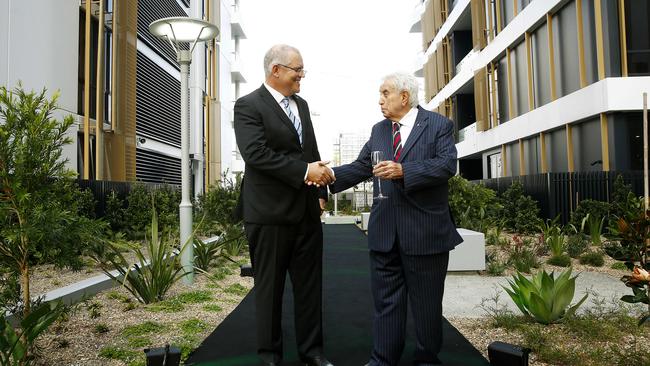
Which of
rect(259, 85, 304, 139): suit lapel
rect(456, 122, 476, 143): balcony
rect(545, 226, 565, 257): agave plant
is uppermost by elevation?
rect(456, 122, 476, 143): balcony

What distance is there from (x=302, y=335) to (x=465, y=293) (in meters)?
3.25

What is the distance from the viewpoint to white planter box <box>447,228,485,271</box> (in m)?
7.01

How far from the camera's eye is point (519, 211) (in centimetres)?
1232

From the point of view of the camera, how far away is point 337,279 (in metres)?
6.89

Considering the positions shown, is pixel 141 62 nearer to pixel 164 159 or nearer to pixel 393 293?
pixel 164 159

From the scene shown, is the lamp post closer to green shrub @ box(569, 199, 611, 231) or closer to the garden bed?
the garden bed

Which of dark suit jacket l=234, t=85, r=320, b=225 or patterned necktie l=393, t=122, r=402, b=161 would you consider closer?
dark suit jacket l=234, t=85, r=320, b=225

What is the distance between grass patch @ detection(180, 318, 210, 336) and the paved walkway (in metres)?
2.28

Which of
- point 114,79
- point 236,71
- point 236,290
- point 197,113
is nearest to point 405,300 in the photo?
point 236,290

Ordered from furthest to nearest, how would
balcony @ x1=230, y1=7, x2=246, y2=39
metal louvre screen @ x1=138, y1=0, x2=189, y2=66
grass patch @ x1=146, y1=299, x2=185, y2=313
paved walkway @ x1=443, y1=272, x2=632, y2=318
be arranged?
balcony @ x1=230, y1=7, x2=246, y2=39
metal louvre screen @ x1=138, y1=0, x2=189, y2=66
paved walkway @ x1=443, y1=272, x2=632, y2=318
grass patch @ x1=146, y1=299, x2=185, y2=313

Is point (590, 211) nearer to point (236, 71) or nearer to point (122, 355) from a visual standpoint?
point (122, 355)

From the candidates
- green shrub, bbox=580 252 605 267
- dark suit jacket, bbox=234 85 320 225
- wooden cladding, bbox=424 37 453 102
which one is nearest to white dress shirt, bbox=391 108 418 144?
dark suit jacket, bbox=234 85 320 225

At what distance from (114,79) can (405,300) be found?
467 inches

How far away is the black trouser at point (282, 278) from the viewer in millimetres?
3059
